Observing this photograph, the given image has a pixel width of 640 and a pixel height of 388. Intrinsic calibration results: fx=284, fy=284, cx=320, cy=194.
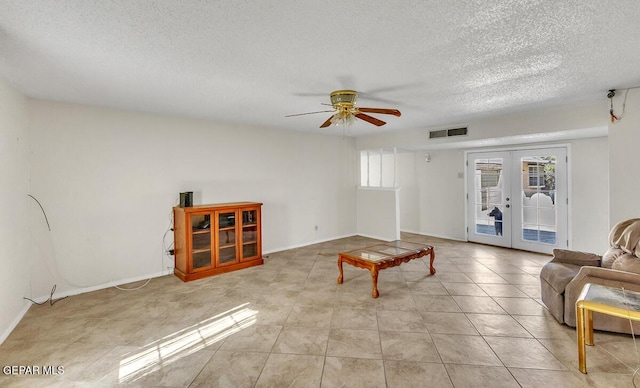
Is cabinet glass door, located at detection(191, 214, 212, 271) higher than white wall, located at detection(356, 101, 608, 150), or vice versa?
white wall, located at detection(356, 101, 608, 150)

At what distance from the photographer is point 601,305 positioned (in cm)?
188

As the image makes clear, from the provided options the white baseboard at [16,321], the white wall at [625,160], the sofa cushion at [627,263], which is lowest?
the white baseboard at [16,321]

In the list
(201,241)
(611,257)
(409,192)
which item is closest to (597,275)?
(611,257)

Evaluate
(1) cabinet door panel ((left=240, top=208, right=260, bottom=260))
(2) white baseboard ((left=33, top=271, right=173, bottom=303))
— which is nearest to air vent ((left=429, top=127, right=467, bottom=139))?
(1) cabinet door panel ((left=240, top=208, right=260, bottom=260))

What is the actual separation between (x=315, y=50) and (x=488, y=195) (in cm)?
517

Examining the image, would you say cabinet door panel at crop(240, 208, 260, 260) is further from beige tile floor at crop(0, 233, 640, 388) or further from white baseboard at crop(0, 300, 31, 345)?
white baseboard at crop(0, 300, 31, 345)

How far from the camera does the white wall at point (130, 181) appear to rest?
3449mm

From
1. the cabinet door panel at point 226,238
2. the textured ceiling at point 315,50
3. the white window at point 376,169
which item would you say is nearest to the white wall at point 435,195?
the white window at point 376,169

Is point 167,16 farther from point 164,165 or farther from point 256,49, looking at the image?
point 164,165

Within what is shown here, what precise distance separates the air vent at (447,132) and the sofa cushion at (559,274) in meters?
2.68

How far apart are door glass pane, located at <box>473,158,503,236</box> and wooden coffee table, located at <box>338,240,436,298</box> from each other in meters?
2.49

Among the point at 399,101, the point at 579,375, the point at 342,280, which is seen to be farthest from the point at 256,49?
the point at 579,375

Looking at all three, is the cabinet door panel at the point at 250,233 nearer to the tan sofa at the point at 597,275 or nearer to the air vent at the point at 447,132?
the air vent at the point at 447,132

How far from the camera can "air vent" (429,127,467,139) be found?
16.5 feet
